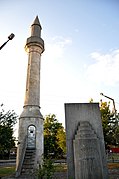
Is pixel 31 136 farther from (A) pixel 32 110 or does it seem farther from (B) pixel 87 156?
(B) pixel 87 156

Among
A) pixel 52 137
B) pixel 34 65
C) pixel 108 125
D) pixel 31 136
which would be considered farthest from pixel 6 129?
pixel 52 137

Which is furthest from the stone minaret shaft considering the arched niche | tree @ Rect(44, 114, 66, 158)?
tree @ Rect(44, 114, 66, 158)

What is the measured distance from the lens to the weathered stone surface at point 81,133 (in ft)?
21.3

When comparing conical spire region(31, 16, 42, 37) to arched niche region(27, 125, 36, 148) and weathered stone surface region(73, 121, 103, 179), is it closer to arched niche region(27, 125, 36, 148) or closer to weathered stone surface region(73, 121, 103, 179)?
arched niche region(27, 125, 36, 148)

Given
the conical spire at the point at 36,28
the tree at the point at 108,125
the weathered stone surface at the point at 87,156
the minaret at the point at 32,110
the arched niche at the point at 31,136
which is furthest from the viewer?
the tree at the point at 108,125

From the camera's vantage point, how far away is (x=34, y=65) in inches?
835

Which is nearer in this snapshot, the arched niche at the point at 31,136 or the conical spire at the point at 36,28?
the arched niche at the point at 31,136

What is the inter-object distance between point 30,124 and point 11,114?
5416 mm

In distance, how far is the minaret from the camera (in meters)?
17.5

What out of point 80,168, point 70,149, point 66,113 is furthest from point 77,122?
point 80,168

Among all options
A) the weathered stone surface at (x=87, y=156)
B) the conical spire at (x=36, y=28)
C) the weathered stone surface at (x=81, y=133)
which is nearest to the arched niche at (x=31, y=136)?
the weathered stone surface at (x=81, y=133)

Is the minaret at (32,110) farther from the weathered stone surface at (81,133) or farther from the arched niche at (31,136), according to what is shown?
the weathered stone surface at (81,133)

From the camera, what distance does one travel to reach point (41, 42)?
73.3 ft

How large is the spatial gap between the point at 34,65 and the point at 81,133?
15723mm
